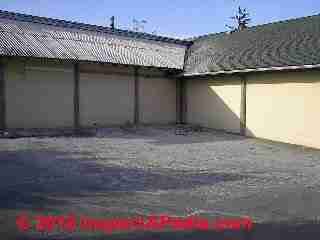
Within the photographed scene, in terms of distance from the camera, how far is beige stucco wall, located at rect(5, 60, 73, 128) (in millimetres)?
14438

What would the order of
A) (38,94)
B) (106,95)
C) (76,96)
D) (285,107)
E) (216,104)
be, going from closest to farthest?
(285,107) → (38,94) → (76,96) → (106,95) → (216,104)

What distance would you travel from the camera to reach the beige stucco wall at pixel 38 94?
14.4 metres

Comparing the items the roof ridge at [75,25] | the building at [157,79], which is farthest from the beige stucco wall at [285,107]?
the roof ridge at [75,25]

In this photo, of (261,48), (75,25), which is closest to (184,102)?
(261,48)

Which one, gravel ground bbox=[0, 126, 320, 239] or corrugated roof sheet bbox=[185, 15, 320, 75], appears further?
corrugated roof sheet bbox=[185, 15, 320, 75]

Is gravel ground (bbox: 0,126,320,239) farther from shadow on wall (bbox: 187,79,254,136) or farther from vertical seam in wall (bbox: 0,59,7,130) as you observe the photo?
shadow on wall (bbox: 187,79,254,136)

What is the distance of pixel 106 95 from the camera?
1708 cm

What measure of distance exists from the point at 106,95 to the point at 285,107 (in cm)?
789

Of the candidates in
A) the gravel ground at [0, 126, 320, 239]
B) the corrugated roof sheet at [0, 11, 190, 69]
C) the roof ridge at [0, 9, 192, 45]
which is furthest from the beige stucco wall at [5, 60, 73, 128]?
the roof ridge at [0, 9, 192, 45]

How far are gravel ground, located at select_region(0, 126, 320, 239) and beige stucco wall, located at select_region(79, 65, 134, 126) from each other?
3.24m

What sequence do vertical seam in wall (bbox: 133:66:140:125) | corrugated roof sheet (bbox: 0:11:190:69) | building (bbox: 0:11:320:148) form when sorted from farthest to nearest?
vertical seam in wall (bbox: 133:66:140:125), corrugated roof sheet (bbox: 0:11:190:69), building (bbox: 0:11:320:148)

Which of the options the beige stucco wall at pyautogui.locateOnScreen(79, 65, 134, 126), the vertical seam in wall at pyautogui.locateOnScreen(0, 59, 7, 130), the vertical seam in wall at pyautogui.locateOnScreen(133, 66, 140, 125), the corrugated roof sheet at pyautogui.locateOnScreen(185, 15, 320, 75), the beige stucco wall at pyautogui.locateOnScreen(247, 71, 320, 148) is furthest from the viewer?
the vertical seam in wall at pyautogui.locateOnScreen(133, 66, 140, 125)

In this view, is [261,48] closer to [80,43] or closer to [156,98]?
[156,98]

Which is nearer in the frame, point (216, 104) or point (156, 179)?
point (156, 179)
